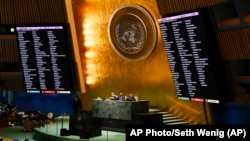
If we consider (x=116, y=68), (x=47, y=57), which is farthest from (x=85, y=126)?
(x=116, y=68)

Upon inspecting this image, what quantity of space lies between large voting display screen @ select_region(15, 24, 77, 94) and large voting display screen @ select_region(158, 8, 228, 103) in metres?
3.85

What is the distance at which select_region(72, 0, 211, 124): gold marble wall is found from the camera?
16.6m

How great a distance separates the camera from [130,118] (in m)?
15.8

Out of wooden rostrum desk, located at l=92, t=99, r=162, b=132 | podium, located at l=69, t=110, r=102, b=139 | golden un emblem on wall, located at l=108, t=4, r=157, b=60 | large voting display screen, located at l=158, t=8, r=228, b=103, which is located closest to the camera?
large voting display screen, located at l=158, t=8, r=228, b=103

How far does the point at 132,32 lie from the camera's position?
1794cm

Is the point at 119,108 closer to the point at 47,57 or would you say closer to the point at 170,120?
the point at 170,120

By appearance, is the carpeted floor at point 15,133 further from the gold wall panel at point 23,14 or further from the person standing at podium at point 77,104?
the gold wall panel at point 23,14

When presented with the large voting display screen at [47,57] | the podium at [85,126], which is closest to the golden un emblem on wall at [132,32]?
the large voting display screen at [47,57]

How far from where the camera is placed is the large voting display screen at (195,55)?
11.3 meters

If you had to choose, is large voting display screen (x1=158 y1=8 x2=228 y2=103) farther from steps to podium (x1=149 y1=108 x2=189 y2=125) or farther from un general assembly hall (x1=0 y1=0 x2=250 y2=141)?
steps to podium (x1=149 y1=108 x2=189 y2=125)

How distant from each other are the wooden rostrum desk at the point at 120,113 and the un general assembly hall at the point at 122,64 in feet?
0.13

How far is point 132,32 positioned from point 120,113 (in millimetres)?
3838

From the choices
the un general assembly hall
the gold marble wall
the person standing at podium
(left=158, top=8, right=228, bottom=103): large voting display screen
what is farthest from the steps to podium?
the person standing at podium

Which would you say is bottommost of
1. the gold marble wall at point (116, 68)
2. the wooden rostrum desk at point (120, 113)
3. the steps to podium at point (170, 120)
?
the steps to podium at point (170, 120)
